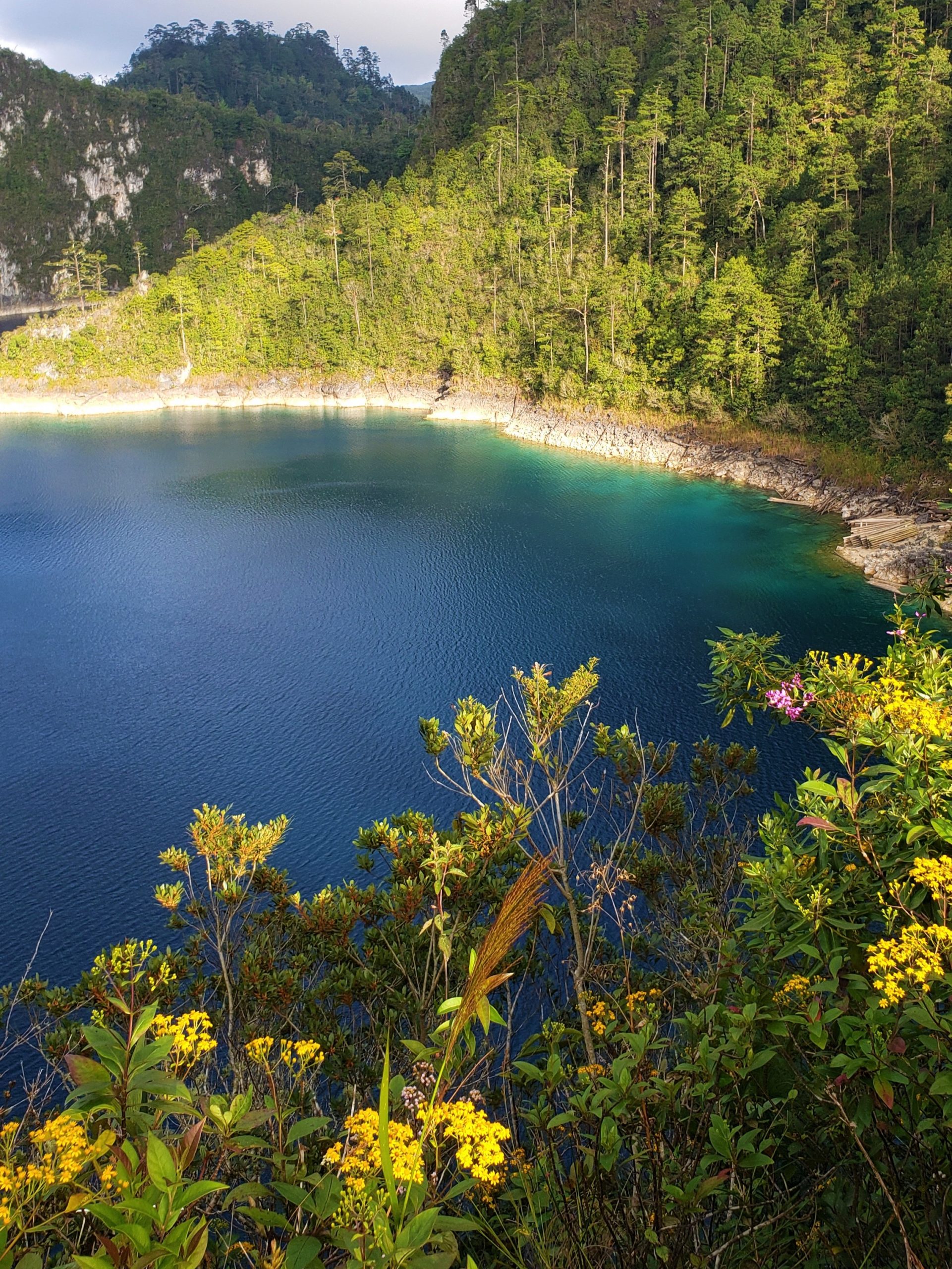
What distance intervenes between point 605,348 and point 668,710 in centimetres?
2360

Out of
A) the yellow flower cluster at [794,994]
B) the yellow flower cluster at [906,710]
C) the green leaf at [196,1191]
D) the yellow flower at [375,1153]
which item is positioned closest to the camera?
the green leaf at [196,1191]

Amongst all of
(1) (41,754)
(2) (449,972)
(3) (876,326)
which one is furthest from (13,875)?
(3) (876,326)

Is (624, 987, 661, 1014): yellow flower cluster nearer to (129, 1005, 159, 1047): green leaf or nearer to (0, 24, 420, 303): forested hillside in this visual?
(129, 1005, 159, 1047): green leaf

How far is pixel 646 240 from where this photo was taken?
34.3 metres

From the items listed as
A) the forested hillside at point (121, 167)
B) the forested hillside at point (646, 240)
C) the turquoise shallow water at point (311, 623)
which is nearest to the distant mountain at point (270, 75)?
the forested hillside at point (121, 167)

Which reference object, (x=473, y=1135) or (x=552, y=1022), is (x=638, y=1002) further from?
(x=473, y=1135)

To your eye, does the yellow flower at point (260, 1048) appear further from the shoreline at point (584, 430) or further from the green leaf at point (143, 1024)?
the shoreline at point (584, 430)

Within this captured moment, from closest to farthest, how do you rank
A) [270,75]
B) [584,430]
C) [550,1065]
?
[550,1065]
[584,430]
[270,75]

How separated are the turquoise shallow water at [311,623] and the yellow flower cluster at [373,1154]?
7907 mm

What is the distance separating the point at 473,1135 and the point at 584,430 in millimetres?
31520

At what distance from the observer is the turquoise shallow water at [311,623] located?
10.9m

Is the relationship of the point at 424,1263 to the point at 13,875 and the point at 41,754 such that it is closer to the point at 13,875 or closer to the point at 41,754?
the point at 13,875

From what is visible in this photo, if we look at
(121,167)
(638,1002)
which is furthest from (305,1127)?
(121,167)

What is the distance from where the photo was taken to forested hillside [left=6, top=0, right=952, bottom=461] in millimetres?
24328
